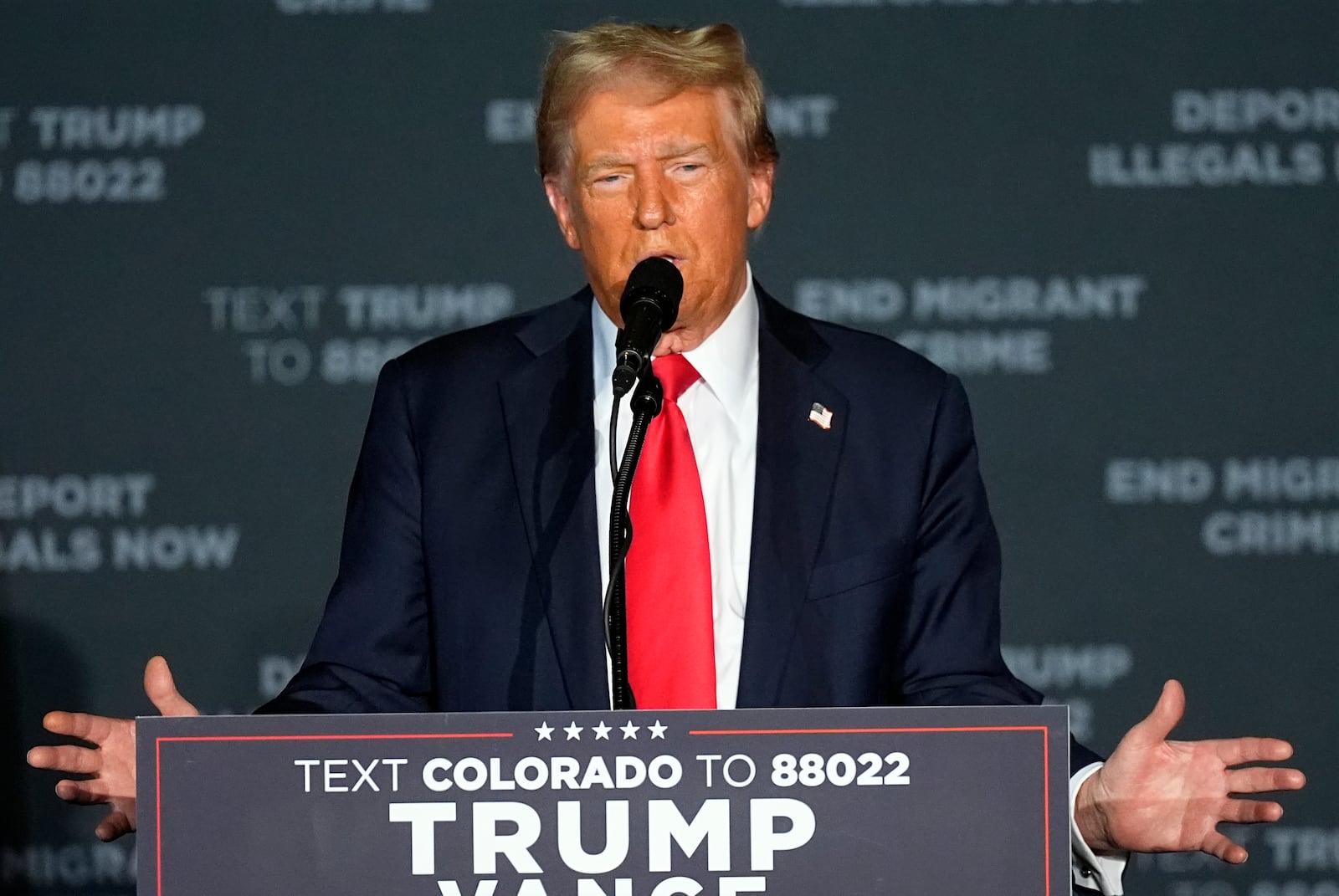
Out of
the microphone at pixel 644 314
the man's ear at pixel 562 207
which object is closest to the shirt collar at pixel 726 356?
the man's ear at pixel 562 207

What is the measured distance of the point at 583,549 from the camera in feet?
5.97

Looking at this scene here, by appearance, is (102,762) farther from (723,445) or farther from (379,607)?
(723,445)

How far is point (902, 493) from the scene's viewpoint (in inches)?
74.7

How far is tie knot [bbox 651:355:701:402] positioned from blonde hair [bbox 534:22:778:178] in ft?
0.83

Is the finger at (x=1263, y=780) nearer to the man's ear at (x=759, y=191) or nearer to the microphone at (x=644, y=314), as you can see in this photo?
the microphone at (x=644, y=314)

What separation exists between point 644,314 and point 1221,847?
0.68 metres

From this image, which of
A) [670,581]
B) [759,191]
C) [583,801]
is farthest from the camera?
[759,191]

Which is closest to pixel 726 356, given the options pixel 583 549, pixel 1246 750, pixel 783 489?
pixel 783 489

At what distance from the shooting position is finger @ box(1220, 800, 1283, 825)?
138cm

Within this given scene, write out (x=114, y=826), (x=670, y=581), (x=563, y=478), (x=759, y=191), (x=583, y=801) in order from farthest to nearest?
(x=759, y=191) → (x=563, y=478) → (x=670, y=581) → (x=114, y=826) → (x=583, y=801)

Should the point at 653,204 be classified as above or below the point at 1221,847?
above

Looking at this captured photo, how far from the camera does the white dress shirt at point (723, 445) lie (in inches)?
72.0

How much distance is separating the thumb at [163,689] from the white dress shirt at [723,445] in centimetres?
47

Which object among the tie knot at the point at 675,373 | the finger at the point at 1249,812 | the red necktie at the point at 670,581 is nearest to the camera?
the finger at the point at 1249,812
